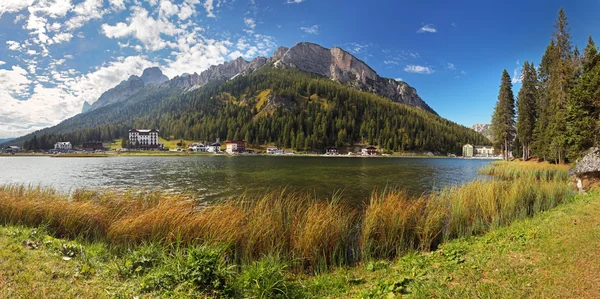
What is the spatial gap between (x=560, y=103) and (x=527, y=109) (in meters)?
17.9

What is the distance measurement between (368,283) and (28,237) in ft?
33.8

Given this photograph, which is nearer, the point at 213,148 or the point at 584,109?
the point at 584,109

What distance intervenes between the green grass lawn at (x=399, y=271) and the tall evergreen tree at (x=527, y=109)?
59.2 m

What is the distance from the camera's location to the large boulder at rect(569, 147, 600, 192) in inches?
806

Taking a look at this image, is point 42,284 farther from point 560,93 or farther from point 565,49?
point 565,49

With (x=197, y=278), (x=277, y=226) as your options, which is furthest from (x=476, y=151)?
(x=197, y=278)

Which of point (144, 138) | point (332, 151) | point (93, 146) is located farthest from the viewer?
point (144, 138)

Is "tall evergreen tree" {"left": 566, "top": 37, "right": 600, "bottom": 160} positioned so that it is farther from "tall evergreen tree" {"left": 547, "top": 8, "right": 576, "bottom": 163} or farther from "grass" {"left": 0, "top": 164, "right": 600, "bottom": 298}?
"grass" {"left": 0, "top": 164, "right": 600, "bottom": 298}

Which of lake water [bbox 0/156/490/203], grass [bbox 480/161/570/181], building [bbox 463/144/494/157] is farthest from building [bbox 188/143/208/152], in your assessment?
building [bbox 463/144/494/157]

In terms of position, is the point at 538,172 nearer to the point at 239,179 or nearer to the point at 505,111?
the point at 505,111

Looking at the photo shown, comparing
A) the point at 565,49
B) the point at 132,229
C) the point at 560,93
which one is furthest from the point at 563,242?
the point at 565,49

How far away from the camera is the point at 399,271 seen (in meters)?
6.96

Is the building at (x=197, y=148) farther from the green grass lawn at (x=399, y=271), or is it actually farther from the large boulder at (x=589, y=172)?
the large boulder at (x=589, y=172)

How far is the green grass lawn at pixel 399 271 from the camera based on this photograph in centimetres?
505
